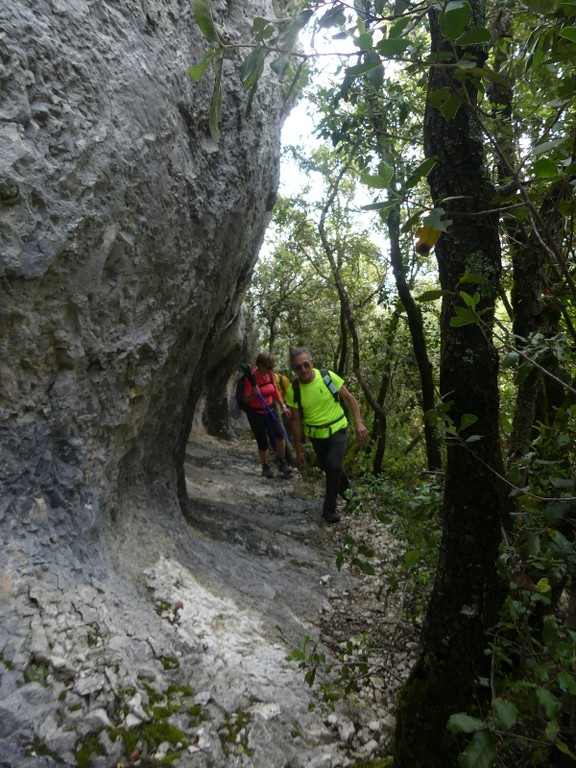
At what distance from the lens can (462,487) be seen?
105 inches

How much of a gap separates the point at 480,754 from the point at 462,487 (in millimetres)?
1315

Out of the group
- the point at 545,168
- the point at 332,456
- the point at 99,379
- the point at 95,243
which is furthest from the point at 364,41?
Answer: the point at 332,456

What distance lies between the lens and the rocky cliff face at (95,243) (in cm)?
289

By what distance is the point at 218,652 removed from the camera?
345 centimetres

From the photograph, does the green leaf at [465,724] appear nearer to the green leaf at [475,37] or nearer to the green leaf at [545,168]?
the green leaf at [545,168]

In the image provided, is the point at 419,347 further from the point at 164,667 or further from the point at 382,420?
the point at 164,667

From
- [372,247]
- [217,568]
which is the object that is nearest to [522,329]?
[217,568]

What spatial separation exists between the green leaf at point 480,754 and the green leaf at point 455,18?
2.04 metres

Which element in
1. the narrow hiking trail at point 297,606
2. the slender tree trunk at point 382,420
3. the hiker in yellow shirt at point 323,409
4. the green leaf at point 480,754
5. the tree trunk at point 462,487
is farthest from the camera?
the slender tree trunk at point 382,420

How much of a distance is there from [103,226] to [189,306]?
5.18 feet

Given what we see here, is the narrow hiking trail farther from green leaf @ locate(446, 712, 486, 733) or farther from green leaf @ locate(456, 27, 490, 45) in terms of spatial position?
green leaf @ locate(456, 27, 490, 45)

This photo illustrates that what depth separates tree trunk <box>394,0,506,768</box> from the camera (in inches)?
103

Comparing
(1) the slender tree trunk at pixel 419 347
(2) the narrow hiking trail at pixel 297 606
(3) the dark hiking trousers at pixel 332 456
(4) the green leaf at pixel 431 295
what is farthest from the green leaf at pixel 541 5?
(1) the slender tree trunk at pixel 419 347

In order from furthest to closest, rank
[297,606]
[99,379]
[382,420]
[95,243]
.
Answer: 1. [382,420]
2. [297,606]
3. [99,379]
4. [95,243]
